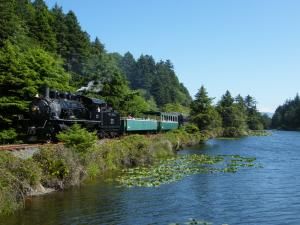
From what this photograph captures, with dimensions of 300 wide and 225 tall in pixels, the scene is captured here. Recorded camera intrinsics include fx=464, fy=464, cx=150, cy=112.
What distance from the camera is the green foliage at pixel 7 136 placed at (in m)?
37.1

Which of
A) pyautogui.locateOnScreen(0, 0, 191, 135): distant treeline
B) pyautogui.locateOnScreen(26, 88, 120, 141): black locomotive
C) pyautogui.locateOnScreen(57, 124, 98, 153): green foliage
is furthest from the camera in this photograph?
pyautogui.locateOnScreen(0, 0, 191, 135): distant treeline

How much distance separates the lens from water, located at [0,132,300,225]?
19.3 meters

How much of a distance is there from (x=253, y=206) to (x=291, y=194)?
4.46 m

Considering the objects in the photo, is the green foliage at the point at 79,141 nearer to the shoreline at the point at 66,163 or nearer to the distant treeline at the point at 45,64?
the shoreline at the point at 66,163

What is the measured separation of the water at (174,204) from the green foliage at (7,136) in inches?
489

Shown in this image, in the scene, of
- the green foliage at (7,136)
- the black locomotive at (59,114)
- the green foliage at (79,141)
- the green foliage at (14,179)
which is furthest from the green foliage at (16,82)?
the green foliage at (14,179)

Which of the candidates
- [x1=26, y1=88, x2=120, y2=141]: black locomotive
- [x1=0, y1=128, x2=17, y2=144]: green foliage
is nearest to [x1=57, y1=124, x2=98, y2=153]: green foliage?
[x1=26, y1=88, x2=120, y2=141]: black locomotive

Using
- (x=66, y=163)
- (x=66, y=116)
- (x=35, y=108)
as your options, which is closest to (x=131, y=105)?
(x=66, y=116)

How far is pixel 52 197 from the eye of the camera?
23.2 meters

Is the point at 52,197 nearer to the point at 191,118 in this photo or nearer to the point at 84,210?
the point at 84,210

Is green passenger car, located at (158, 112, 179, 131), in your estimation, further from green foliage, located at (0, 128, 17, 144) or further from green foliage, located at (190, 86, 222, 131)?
green foliage, located at (0, 128, 17, 144)

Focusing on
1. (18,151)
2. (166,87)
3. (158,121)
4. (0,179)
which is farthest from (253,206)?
(166,87)

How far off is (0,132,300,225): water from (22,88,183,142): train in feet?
24.9

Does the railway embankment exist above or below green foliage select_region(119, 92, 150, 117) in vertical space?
below
